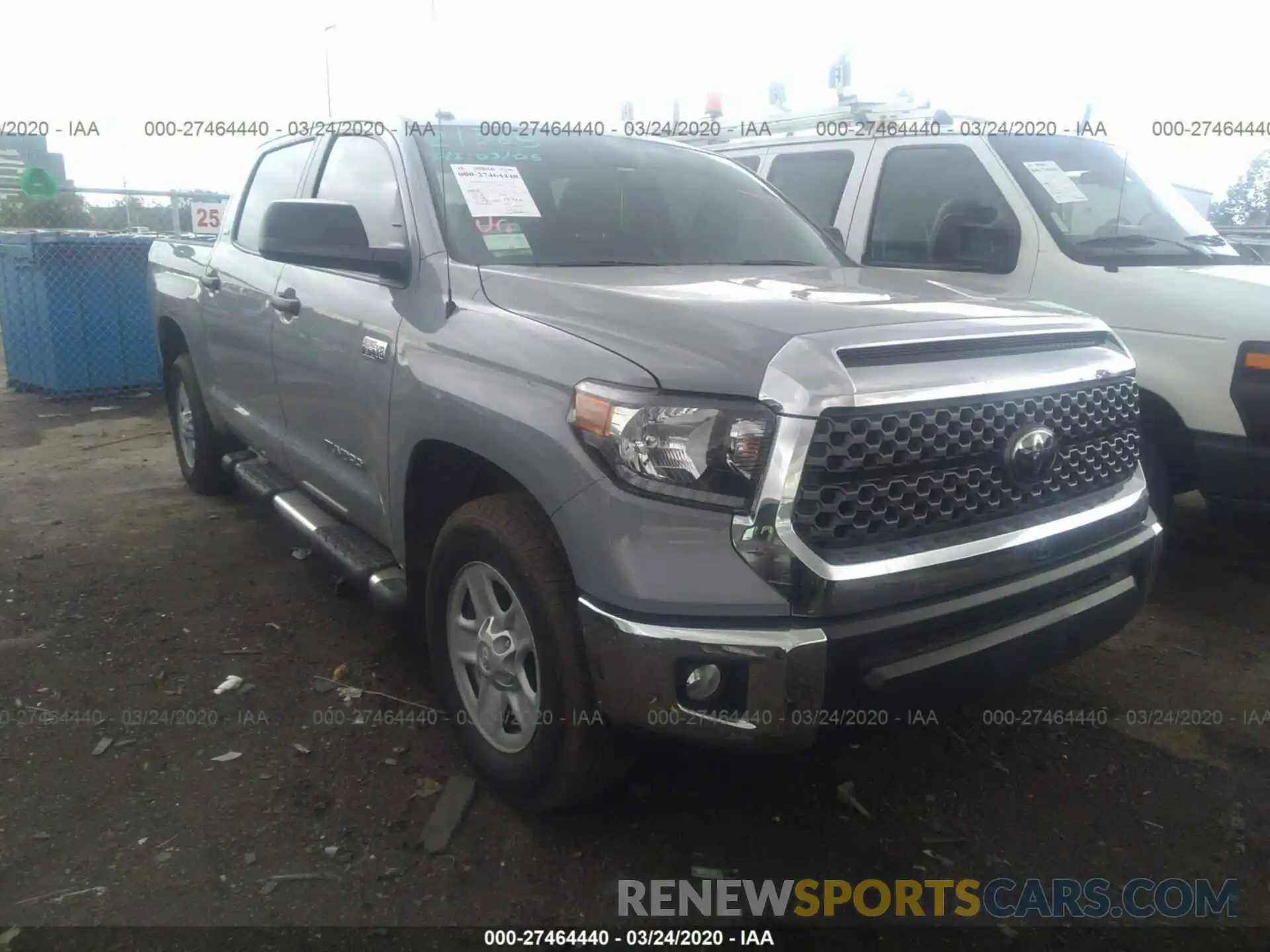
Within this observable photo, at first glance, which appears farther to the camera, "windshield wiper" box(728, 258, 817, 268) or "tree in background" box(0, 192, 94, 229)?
"tree in background" box(0, 192, 94, 229)

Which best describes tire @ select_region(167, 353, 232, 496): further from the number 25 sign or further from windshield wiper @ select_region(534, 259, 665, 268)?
the number 25 sign

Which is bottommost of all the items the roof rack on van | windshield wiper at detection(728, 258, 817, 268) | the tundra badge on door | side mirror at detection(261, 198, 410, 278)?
the tundra badge on door

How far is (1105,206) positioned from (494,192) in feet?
10.2

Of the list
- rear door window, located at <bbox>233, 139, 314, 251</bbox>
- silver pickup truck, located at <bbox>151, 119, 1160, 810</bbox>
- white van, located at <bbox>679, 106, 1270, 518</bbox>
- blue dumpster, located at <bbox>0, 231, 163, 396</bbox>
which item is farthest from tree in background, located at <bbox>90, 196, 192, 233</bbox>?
silver pickup truck, located at <bbox>151, 119, 1160, 810</bbox>

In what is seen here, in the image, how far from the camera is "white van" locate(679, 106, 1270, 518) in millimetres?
3703

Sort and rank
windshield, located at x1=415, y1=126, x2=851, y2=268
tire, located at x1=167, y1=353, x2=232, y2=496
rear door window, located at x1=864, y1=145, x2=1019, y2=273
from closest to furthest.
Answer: windshield, located at x1=415, y1=126, x2=851, y2=268
rear door window, located at x1=864, y1=145, x2=1019, y2=273
tire, located at x1=167, y1=353, x2=232, y2=496

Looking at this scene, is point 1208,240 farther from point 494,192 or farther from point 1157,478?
point 494,192

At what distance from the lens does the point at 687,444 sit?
79.6 inches

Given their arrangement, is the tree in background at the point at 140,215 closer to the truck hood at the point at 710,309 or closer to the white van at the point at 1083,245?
the white van at the point at 1083,245

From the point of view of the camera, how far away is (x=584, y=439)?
210cm

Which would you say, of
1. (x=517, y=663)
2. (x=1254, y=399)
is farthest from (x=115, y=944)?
(x=1254, y=399)

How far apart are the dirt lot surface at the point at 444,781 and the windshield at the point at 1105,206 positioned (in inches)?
62.1

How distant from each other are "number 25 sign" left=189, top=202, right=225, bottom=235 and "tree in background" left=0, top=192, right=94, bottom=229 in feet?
8.29

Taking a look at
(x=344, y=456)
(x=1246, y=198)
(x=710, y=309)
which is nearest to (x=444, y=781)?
(x=344, y=456)
